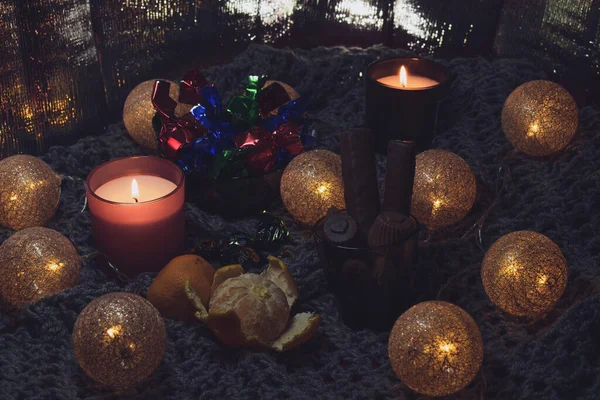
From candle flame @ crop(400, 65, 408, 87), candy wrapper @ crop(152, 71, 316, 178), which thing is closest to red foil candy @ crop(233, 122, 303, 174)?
candy wrapper @ crop(152, 71, 316, 178)

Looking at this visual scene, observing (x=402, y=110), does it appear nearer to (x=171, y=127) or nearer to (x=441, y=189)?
(x=441, y=189)

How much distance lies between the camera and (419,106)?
3.66ft

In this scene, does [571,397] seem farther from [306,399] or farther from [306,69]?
[306,69]

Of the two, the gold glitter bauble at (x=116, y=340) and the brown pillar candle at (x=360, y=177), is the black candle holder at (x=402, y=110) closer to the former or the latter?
the brown pillar candle at (x=360, y=177)

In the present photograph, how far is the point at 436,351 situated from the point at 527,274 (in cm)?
16

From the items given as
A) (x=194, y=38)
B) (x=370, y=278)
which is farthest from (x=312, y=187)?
(x=194, y=38)

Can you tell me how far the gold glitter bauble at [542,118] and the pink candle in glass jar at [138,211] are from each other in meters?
0.48

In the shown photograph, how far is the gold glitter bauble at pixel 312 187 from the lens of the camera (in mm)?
976

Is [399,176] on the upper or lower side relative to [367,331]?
upper

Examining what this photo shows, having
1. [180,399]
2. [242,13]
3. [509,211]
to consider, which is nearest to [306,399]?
[180,399]

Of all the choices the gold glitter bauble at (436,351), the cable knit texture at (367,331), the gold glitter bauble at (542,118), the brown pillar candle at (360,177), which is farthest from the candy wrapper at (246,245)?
the gold glitter bauble at (542,118)

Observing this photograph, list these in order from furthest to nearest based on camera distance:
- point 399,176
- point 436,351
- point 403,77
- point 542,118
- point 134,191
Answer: point 403,77 < point 542,118 < point 134,191 < point 399,176 < point 436,351

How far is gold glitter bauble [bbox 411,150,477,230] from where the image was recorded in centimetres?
96

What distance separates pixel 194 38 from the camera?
1.37 metres
